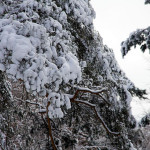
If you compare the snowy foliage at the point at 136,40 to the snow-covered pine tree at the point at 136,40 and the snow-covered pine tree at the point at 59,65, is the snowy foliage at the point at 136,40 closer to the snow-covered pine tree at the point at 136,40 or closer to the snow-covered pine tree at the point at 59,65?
the snow-covered pine tree at the point at 136,40

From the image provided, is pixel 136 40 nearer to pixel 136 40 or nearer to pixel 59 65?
pixel 136 40

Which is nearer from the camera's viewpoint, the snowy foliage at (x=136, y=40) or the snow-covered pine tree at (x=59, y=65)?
the snow-covered pine tree at (x=59, y=65)

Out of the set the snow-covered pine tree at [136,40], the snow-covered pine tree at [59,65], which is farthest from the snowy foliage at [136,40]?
the snow-covered pine tree at [59,65]

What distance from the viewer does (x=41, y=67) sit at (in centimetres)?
243

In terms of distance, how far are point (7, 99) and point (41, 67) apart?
6.61 feet

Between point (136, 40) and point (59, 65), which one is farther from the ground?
point (136, 40)

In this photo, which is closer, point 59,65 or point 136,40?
point 59,65

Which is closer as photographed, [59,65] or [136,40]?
[59,65]

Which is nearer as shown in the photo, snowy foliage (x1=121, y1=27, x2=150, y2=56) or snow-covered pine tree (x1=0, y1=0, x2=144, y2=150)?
snow-covered pine tree (x1=0, y1=0, x2=144, y2=150)

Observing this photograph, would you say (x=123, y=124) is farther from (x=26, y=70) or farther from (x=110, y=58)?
(x=26, y=70)

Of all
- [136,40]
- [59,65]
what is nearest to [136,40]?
[136,40]

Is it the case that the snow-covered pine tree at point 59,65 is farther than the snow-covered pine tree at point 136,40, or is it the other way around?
the snow-covered pine tree at point 136,40

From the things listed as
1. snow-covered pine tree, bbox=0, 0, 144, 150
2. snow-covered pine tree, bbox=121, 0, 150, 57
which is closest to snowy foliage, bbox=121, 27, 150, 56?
snow-covered pine tree, bbox=121, 0, 150, 57

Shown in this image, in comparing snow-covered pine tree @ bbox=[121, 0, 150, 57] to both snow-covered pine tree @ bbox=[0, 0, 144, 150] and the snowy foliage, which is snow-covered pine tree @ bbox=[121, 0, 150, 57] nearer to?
the snowy foliage
